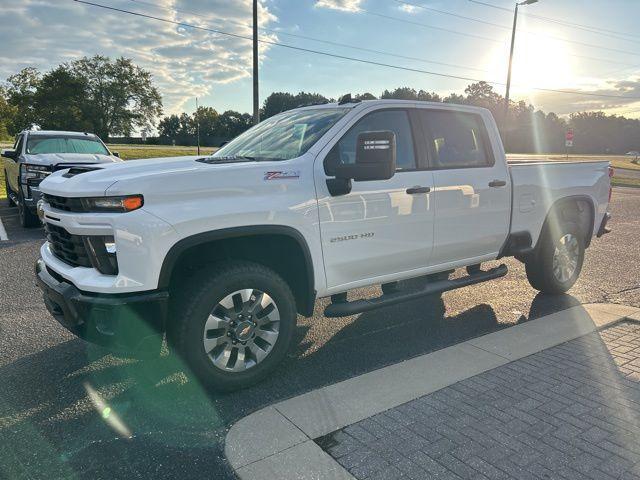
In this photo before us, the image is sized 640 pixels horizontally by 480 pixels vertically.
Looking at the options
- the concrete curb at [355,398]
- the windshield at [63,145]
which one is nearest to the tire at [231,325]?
the concrete curb at [355,398]

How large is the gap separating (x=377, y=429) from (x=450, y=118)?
3.06 m

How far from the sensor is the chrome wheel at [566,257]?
5496mm

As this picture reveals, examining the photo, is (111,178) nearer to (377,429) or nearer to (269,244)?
(269,244)

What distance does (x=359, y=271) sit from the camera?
3.87 m

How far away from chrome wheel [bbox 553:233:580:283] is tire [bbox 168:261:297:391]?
352 centimetres

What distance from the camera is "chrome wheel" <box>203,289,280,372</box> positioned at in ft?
10.6

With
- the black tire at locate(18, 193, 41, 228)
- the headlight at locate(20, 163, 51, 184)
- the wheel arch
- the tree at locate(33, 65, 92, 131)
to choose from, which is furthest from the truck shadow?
the tree at locate(33, 65, 92, 131)

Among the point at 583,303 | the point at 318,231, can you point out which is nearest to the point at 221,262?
the point at 318,231

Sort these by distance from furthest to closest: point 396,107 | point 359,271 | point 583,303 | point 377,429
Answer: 1. point 583,303
2. point 396,107
3. point 359,271
4. point 377,429

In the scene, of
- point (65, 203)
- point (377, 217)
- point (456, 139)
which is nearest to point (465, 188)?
point (456, 139)

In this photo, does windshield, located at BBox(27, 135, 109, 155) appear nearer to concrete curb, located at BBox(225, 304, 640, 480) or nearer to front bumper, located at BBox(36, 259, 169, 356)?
front bumper, located at BBox(36, 259, 169, 356)

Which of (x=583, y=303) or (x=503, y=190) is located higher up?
(x=503, y=190)

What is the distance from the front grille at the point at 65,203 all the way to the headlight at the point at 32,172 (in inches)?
246

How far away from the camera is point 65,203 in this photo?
316 cm
